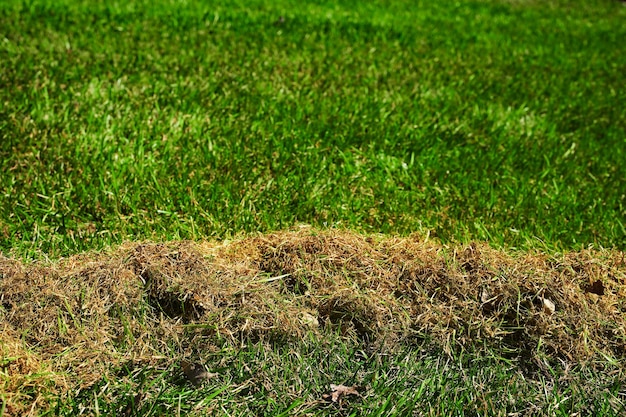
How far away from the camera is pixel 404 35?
6.75 meters

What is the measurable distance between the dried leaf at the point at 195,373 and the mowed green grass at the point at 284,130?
98cm

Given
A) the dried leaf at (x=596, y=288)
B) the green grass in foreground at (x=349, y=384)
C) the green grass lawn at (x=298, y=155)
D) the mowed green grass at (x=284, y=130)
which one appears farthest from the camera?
the mowed green grass at (x=284, y=130)

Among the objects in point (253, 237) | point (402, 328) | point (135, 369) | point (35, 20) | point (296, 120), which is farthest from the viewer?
point (35, 20)

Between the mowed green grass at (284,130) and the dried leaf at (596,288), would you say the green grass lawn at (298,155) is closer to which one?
the mowed green grass at (284,130)

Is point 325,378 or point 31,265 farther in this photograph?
point 31,265

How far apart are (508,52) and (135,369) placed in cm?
545

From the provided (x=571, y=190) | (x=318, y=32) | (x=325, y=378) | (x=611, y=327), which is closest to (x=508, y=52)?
(x=318, y=32)

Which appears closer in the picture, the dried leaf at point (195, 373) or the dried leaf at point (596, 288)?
A: the dried leaf at point (195, 373)

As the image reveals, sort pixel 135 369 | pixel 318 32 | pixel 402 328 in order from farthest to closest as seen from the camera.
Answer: pixel 318 32, pixel 402 328, pixel 135 369

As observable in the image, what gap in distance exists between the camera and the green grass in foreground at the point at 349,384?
225 cm

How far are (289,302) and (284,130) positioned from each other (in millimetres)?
1877

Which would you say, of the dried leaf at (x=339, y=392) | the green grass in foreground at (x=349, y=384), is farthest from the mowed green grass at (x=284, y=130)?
the dried leaf at (x=339, y=392)

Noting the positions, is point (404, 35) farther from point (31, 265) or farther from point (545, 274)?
point (31, 265)

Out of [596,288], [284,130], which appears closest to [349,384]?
[596,288]
